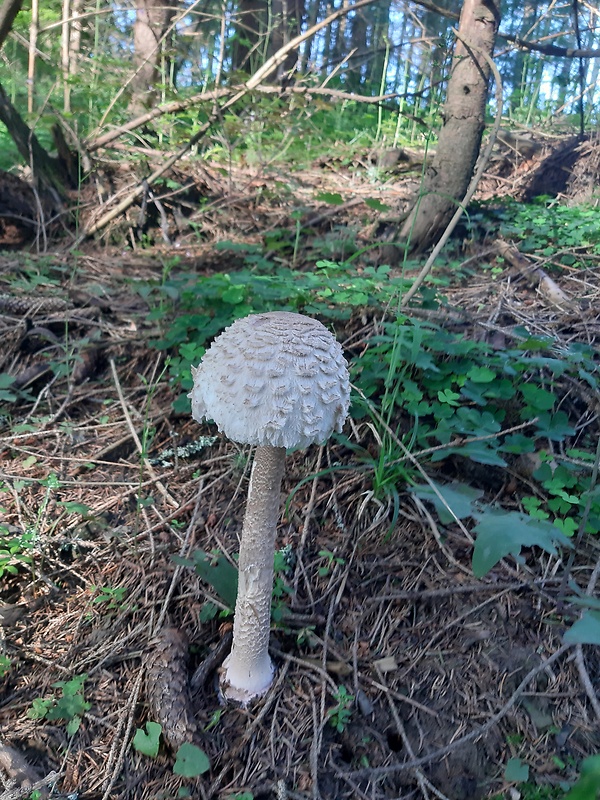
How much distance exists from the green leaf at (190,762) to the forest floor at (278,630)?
0.13 meters

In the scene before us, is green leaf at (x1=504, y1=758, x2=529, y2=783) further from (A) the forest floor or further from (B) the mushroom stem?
(B) the mushroom stem

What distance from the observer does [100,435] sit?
3.21 meters

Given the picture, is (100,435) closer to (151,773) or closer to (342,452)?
(342,452)

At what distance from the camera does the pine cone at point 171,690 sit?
6.11 ft

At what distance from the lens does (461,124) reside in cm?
436

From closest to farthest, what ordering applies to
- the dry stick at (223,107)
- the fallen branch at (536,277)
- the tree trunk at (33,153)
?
1. the fallen branch at (536,277)
2. the dry stick at (223,107)
3. the tree trunk at (33,153)

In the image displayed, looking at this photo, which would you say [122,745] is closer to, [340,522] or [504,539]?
[340,522]

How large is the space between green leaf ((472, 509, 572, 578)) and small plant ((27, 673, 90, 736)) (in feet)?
5.21

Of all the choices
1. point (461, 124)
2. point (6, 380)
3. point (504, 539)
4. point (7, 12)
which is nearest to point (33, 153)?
point (7, 12)

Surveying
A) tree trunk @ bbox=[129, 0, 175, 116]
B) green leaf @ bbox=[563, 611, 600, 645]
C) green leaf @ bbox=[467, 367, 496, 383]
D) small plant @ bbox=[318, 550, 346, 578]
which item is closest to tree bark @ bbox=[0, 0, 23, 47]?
tree trunk @ bbox=[129, 0, 175, 116]

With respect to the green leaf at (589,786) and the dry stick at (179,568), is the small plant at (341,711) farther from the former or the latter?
the green leaf at (589,786)

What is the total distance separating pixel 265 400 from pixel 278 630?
1.23m

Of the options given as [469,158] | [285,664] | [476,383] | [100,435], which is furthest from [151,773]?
[469,158]

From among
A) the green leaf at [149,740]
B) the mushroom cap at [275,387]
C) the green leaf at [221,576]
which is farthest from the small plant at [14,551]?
the mushroom cap at [275,387]
